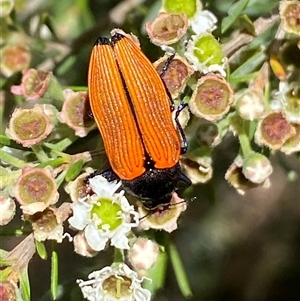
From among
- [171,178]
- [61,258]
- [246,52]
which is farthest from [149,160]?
[61,258]

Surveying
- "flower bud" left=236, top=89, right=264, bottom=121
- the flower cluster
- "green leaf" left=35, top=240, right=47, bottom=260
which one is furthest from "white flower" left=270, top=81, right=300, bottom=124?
"green leaf" left=35, top=240, right=47, bottom=260

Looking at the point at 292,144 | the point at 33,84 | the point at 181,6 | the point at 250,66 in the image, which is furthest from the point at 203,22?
the point at 33,84

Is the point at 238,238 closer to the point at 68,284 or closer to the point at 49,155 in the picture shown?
the point at 68,284

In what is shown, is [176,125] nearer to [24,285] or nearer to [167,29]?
[167,29]

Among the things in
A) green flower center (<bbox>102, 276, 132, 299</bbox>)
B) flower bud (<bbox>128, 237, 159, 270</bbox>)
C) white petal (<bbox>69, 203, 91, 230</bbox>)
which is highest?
white petal (<bbox>69, 203, 91, 230</bbox>)

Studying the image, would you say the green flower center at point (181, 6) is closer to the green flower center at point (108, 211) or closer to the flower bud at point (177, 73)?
the flower bud at point (177, 73)

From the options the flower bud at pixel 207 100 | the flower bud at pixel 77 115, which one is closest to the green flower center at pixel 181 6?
the flower bud at pixel 207 100

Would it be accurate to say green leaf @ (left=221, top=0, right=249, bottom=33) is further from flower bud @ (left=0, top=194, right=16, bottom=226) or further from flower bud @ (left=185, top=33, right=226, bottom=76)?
flower bud @ (left=0, top=194, right=16, bottom=226)
